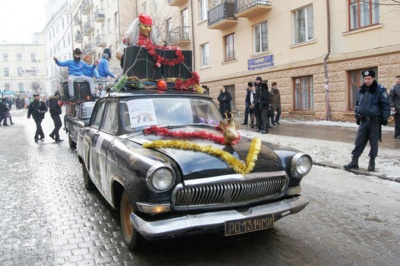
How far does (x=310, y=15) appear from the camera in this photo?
17.1 metres

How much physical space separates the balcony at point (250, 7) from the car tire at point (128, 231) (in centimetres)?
1679

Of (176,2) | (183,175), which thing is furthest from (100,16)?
(183,175)

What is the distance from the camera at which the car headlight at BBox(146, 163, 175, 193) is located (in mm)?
3276

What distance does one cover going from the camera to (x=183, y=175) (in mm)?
3383

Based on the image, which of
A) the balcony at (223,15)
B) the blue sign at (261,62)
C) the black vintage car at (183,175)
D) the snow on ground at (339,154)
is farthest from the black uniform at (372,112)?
the balcony at (223,15)

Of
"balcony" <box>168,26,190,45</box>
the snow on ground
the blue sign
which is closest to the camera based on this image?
the snow on ground

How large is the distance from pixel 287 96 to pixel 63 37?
2318 inches

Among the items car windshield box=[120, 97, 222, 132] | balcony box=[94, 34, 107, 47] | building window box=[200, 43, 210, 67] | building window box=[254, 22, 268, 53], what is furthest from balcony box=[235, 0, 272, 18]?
balcony box=[94, 34, 107, 47]

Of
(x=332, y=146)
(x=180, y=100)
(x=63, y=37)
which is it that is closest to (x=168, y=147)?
(x=180, y=100)

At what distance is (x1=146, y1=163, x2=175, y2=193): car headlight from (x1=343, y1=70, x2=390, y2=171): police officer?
504 cm

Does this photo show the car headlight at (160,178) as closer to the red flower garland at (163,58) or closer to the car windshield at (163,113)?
the car windshield at (163,113)

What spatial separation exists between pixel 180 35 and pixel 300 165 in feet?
77.2

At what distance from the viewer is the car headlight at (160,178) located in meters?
3.28

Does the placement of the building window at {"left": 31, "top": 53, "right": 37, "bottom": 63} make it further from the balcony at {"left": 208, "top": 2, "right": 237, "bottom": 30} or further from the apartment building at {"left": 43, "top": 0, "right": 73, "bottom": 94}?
the balcony at {"left": 208, "top": 2, "right": 237, "bottom": 30}
